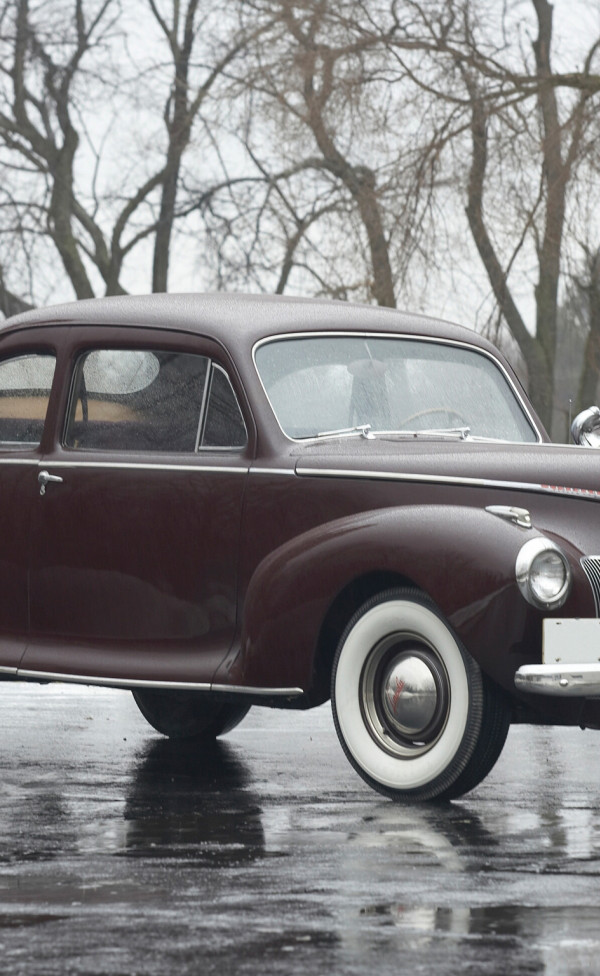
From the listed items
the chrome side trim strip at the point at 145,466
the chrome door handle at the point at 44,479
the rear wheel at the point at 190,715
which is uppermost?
the chrome side trim strip at the point at 145,466

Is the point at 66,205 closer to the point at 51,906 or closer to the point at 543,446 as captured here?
the point at 543,446

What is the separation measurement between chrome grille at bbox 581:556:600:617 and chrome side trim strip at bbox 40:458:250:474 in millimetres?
1447

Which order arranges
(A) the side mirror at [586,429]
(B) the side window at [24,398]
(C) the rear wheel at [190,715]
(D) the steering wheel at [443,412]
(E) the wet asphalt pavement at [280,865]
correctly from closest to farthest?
(E) the wet asphalt pavement at [280,865], (D) the steering wheel at [443,412], (B) the side window at [24,398], (A) the side mirror at [586,429], (C) the rear wheel at [190,715]

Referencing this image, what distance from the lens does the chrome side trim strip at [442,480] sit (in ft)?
23.3

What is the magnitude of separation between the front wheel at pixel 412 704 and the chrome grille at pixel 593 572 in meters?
0.48

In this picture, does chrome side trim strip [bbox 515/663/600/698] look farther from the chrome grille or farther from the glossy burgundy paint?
the chrome grille

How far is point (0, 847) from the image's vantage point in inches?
247

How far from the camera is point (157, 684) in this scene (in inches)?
309

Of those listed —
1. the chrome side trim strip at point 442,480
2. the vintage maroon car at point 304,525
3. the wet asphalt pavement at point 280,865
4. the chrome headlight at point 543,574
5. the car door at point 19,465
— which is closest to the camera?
the wet asphalt pavement at point 280,865

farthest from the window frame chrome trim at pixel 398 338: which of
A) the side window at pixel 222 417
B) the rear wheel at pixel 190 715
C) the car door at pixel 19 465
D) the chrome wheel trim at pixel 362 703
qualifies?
the rear wheel at pixel 190 715

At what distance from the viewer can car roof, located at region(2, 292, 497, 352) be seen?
26.7 feet

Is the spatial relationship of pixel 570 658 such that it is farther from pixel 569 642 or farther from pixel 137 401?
pixel 137 401

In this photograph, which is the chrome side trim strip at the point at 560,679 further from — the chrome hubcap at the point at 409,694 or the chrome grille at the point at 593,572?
the chrome hubcap at the point at 409,694

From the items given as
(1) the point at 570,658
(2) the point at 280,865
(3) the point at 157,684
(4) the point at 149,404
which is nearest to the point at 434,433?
(4) the point at 149,404
